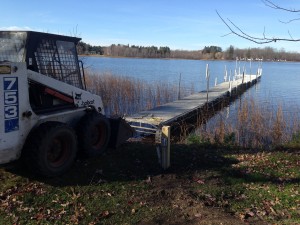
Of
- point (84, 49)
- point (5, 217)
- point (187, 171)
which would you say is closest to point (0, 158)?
point (5, 217)

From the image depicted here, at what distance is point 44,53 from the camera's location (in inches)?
240

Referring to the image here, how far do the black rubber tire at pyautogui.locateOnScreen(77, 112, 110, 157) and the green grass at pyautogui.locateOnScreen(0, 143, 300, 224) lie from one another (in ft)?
0.64

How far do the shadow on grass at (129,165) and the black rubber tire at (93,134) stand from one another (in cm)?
17

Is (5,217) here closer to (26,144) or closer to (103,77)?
(26,144)

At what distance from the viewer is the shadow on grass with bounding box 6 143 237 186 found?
19.1 feet

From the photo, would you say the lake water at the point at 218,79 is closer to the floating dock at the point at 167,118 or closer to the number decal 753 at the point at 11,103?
the floating dock at the point at 167,118

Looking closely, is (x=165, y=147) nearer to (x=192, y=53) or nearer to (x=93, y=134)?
(x=93, y=134)

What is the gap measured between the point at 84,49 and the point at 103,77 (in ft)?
12.4

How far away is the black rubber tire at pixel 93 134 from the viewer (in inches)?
259

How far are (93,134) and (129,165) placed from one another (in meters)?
0.97

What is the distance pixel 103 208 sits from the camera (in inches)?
192

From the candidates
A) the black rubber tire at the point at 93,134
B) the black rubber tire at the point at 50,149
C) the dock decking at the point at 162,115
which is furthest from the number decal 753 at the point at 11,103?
the dock decking at the point at 162,115

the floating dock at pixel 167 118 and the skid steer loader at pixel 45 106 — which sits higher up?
the skid steer loader at pixel 45 106

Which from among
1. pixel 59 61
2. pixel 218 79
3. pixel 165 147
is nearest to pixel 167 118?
pixel 165 147
